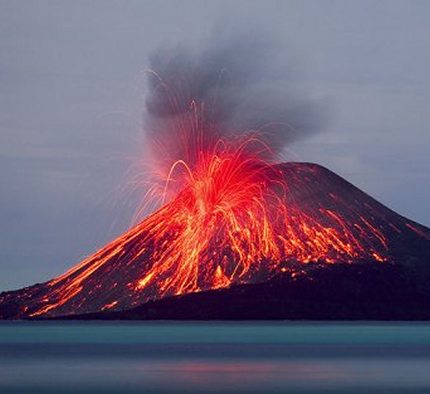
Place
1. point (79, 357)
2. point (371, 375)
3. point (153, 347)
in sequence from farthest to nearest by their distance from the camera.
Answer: point (153, 347), point (79, 357), point (371, 375)

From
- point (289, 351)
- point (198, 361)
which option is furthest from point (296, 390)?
point (289, 351)

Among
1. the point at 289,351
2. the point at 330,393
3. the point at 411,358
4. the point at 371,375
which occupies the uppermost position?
the point at 289,351

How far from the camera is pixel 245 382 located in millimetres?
88875

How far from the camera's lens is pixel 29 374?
324 ft

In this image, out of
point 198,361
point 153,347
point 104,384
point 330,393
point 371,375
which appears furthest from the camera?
point 153,347

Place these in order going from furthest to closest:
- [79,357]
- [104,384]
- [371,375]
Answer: [79,357]
[371,375]
[104,384]

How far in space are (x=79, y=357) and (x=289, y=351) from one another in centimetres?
2779

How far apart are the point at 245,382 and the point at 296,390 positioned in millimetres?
6683

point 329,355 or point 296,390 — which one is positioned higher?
point 329,355

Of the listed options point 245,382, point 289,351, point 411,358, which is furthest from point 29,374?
point 289,351

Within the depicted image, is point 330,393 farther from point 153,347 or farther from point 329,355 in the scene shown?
point 153,347

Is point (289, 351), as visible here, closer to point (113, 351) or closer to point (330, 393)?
point (113, 351)

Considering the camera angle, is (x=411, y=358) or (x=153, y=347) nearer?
(x=411, y=358)

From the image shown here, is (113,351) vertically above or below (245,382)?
above
